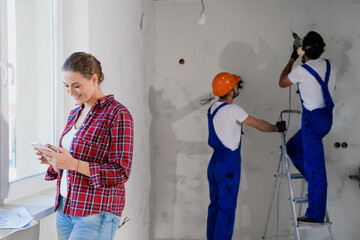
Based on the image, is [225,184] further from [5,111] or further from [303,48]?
[5,111]

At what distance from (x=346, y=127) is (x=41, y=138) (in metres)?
2.69

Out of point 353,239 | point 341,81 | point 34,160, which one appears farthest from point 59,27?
point 353,239

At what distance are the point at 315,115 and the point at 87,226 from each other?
1.93 m

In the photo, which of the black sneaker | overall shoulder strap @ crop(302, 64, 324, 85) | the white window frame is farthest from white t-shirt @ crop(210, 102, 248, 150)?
the white window frame

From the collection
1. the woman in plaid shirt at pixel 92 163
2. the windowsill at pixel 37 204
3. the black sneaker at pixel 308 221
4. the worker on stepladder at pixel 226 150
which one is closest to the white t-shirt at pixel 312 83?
the worker on stepladder at pixel 226 150

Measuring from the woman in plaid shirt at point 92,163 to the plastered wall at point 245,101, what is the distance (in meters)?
1.91

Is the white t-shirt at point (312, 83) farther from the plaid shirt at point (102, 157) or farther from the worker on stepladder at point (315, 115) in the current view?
the plaid shirt at point (102, 157)

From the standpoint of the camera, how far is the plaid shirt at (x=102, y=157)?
4.17ft

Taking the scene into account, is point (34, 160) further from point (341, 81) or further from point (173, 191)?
point (341, 81)

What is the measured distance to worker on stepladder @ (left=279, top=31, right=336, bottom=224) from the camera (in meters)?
2.49

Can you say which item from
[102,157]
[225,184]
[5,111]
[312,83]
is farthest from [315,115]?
[5,111]

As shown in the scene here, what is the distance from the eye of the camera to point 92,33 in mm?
1893

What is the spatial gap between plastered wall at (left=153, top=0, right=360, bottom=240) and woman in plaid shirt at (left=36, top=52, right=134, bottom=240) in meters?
1.91

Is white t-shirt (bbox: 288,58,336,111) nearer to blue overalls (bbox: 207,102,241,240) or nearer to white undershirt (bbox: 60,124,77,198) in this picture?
blue overalls (bbox: 207,102,241,240)
